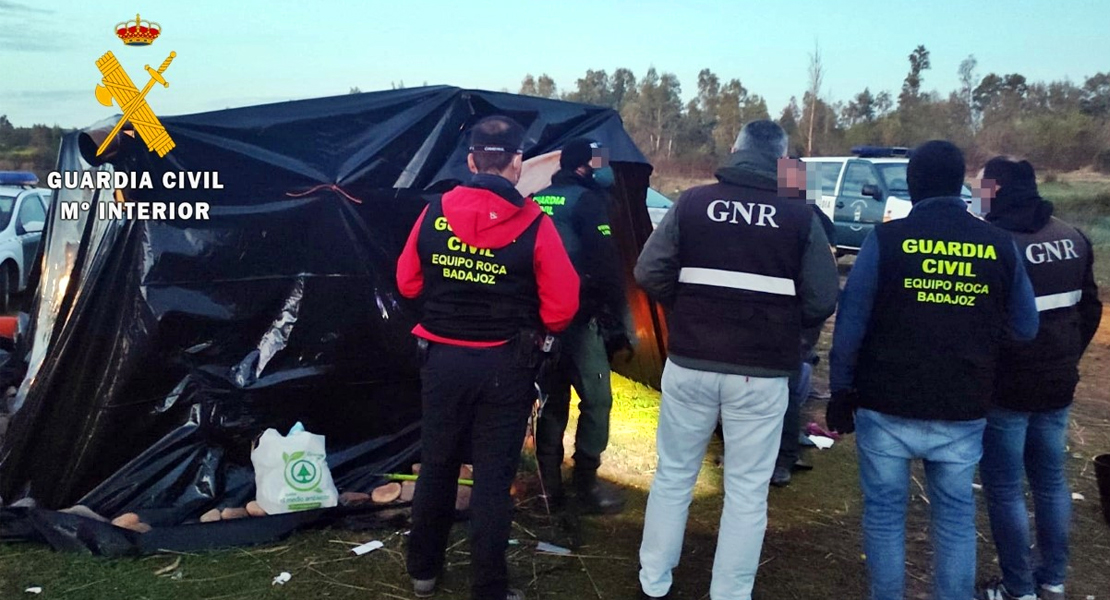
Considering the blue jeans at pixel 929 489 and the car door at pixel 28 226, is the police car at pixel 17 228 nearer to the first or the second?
the car door at pixel 28 226

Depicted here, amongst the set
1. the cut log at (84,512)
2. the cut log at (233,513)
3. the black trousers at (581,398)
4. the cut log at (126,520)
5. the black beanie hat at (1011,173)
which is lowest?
the cut log at (233,513)

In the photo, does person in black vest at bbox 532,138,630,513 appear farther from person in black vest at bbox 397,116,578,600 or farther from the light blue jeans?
the light blue jeans

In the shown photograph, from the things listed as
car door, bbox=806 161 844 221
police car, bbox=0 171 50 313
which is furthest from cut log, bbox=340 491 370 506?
car door, bbox=806 161 844 221

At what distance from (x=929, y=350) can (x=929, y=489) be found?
1.81 ft

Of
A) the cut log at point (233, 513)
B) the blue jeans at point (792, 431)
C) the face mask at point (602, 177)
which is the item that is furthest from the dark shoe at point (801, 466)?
the cut log at point (233, 513)

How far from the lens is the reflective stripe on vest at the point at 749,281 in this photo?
9.98ft

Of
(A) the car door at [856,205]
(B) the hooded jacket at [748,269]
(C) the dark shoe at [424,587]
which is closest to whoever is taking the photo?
(B) the hooded jacket at [748,269]

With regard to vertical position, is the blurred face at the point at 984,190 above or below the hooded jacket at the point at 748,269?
above

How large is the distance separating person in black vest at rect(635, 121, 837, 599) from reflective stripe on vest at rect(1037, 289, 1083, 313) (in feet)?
2.83

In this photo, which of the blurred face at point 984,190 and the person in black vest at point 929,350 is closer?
the person in black vest at point 929,350

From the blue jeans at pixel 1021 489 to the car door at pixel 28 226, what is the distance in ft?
33.8

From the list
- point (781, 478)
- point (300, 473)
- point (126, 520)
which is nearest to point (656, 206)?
point (781, 478)

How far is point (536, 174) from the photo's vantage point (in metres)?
5.02

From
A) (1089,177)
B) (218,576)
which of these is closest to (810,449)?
(218,576)
